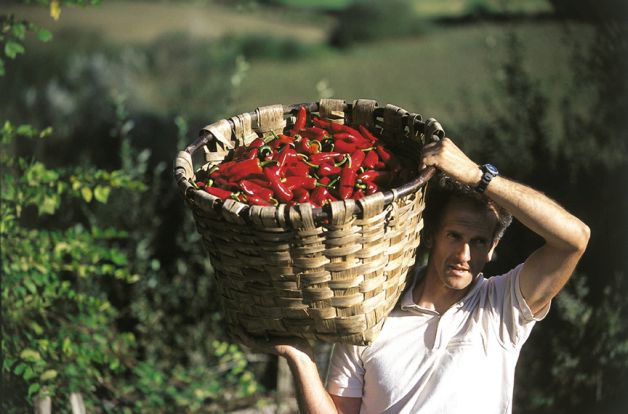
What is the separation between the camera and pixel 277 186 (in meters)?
2.27

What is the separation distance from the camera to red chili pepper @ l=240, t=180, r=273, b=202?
2.25 meters

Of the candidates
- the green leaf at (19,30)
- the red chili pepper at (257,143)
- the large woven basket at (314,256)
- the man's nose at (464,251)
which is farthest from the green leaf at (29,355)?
the man's nose at (464,251)

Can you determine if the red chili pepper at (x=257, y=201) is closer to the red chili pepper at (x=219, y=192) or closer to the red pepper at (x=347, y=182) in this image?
the red chili pepper at (x=219, y=192)

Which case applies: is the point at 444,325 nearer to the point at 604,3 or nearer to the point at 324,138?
the point at 324,138

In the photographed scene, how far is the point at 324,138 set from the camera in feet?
8.18

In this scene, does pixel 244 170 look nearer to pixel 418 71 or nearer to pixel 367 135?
pixel 367 135

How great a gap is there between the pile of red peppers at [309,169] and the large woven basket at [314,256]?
98 millimetres

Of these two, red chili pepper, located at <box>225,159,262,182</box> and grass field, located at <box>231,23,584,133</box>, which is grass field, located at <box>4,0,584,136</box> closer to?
grass field, located at <box>231,23,584,133</box>

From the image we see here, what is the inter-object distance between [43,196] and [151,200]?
1158mm

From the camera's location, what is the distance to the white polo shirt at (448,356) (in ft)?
8.00

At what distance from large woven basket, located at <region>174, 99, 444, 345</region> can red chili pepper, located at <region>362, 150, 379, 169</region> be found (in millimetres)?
135

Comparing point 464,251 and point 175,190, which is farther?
point 175,190

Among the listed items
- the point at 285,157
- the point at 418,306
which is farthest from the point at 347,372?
the point at 285,157

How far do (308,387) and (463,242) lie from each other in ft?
2.00
